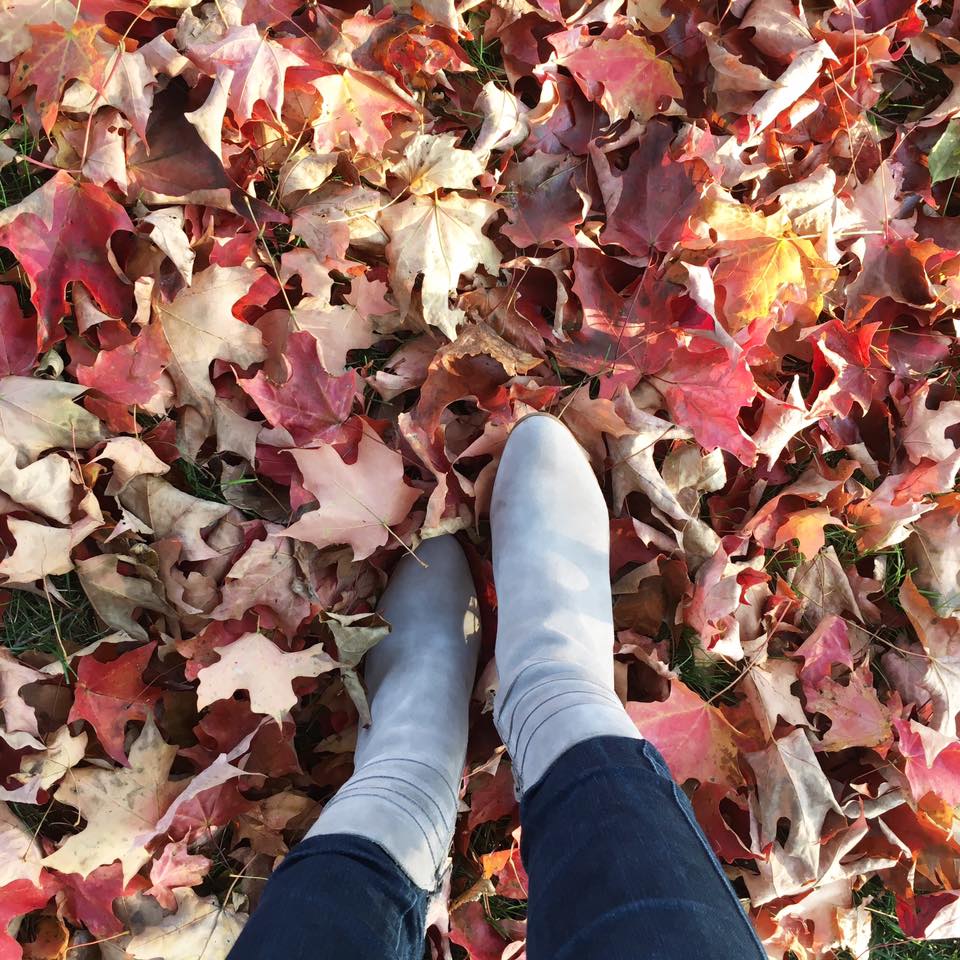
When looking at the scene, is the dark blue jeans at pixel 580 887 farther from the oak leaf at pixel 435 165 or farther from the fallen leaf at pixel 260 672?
the oak leaf at pixel 435 165

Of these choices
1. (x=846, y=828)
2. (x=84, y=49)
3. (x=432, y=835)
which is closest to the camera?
(x=432, y=835)

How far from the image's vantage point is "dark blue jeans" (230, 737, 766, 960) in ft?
2.29

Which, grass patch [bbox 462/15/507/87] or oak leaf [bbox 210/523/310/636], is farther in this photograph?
grass patch [bbox 462/15/507/87]

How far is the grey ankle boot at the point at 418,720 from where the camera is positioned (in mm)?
911

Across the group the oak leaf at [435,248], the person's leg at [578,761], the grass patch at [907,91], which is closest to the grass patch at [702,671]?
the person's leg at [578,761]

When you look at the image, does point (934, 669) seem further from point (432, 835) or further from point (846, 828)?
point (432, 835)

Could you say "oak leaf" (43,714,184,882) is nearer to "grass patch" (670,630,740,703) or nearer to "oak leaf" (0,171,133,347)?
"oak leaf" (0,171,133,347)

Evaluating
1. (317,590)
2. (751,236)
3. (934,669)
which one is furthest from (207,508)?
(934,669)

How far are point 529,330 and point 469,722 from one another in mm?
643

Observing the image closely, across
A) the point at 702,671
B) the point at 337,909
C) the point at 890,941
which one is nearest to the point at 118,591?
the point at 337,909

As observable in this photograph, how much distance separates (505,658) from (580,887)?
1.23 feet

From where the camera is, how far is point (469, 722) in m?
1.22

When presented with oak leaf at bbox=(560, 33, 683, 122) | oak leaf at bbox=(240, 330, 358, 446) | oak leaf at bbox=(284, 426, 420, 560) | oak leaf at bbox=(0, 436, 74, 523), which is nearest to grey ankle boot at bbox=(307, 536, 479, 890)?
oak leaf at bbox=(284, 426, 420, 560)

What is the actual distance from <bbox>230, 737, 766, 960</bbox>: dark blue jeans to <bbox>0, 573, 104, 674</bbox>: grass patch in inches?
21.6
